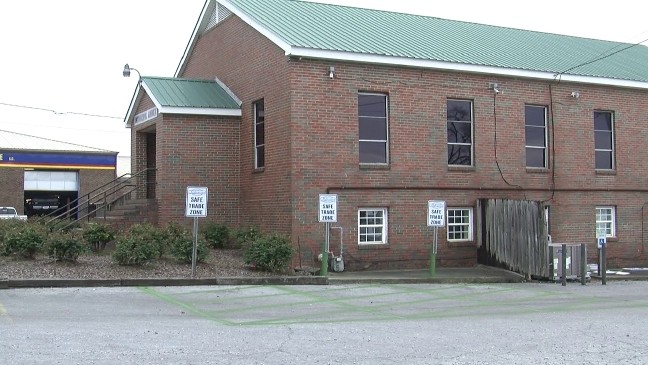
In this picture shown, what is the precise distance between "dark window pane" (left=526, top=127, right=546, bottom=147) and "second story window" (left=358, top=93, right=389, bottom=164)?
198 inches

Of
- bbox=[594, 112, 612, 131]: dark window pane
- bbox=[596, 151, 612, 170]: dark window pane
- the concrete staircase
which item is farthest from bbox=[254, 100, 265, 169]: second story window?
bbox=[596, 151, 612, 170]: dark window pane

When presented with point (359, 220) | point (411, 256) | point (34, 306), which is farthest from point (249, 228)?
point (34, 306)

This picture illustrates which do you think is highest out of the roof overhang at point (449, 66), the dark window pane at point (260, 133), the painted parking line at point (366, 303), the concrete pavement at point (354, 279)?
the roof overhang at point (449, 66)

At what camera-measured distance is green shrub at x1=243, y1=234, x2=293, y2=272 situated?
16844 millimetres

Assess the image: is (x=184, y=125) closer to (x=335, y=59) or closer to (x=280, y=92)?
(x=280, y=92)

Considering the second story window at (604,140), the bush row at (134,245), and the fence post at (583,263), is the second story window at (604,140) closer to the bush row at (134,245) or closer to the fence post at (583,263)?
the fence post at (583,263)

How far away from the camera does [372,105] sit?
782 inches

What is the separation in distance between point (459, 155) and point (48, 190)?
36589 mm

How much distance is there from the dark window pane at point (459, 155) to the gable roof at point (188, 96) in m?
6.33

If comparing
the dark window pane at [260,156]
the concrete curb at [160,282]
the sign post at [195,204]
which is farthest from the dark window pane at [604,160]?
the sign post at [195,204]

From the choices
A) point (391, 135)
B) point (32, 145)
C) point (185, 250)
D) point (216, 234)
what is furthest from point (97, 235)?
point (32, 145)

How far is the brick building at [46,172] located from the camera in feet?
157

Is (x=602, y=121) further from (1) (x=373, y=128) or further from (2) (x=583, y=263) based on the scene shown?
(1) (x=373, y=128)

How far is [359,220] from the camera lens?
63.9 ft
